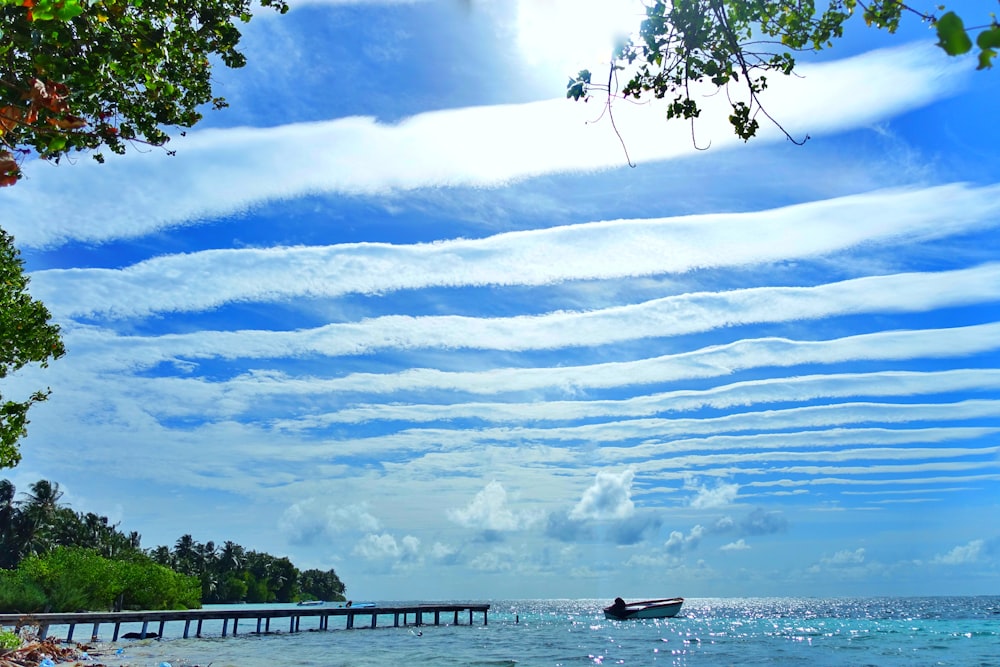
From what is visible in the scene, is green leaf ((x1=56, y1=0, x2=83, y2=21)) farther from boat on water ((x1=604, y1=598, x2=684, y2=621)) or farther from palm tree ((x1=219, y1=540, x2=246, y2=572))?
palm tree ((x1=219, y1=540, x2=246, y2=572))

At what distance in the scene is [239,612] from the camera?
165ft

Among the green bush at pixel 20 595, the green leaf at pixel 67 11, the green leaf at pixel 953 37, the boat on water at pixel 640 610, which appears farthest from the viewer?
the boat on water at pixel 640 610

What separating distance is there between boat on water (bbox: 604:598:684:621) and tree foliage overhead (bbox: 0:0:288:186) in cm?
7888

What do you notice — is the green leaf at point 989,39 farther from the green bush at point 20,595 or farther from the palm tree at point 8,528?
the palm tree at point 8,528

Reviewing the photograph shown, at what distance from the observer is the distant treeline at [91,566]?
169ft

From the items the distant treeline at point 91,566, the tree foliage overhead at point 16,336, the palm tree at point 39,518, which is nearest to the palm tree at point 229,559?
the distant treeline at point 91,566

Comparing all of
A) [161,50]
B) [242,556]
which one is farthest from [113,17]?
[242,556]

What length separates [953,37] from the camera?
2.30 m

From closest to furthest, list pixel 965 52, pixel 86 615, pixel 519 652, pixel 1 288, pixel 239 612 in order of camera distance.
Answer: pixel 965 52
pixel 1 288
pixel 86 615
pixel 519 652
pixel 239 612

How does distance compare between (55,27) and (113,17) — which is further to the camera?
(113,17)

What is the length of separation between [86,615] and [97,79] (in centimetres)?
3885

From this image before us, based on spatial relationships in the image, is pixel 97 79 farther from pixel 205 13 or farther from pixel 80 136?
pixel 205 13

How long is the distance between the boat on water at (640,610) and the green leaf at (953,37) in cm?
8416

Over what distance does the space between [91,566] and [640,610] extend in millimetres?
56280
